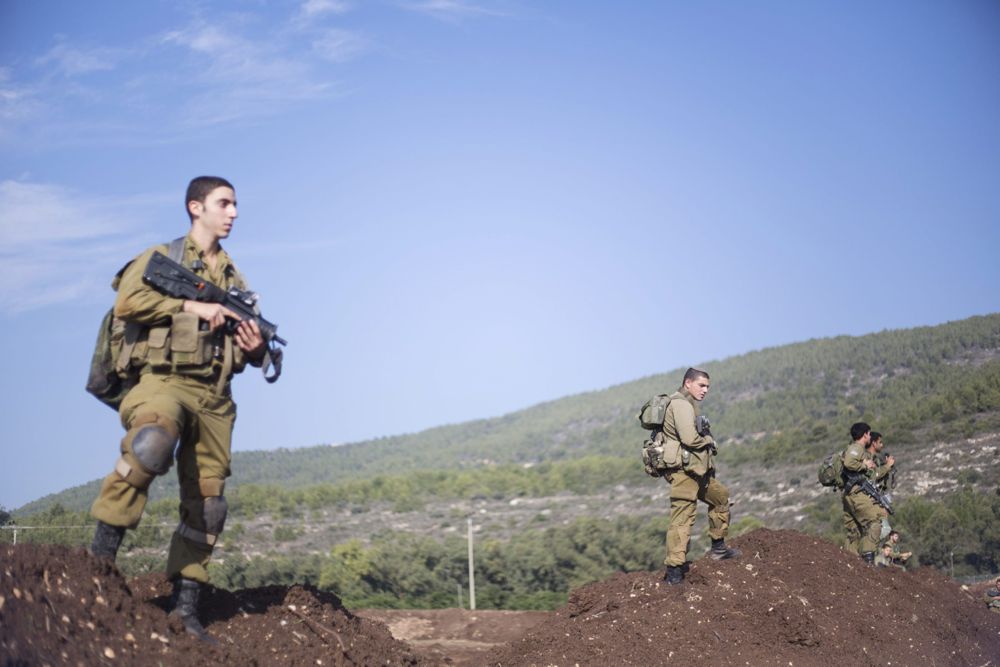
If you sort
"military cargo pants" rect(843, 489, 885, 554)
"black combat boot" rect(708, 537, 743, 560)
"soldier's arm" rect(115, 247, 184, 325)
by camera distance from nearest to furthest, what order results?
"soldier's arm" rect(115, 247, 184, 325) → "black combat boot" rect(708, 537, 743, 560) → "military cargo pants" rect(843, 489, 885, 554)

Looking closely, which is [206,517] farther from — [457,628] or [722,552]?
[457,628]

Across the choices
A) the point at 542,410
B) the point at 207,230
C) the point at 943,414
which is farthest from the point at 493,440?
the point at 207,230

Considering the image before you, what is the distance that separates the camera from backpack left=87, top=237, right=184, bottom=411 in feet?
20.6

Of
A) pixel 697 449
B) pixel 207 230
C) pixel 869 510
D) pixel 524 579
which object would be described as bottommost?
pixel 524 579

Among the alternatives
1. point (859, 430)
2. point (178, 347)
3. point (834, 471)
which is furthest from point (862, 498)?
point (178, 347)

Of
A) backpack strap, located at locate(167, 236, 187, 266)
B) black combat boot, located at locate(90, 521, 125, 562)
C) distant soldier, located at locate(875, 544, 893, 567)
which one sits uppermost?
backpack strap, located at locate(167, 236, 187, 266)

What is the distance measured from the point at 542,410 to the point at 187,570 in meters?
84.6

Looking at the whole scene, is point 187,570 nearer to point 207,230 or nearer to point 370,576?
point 207,230

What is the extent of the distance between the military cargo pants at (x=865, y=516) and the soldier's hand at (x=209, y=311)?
1065cm

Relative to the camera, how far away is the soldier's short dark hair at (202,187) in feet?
21.6

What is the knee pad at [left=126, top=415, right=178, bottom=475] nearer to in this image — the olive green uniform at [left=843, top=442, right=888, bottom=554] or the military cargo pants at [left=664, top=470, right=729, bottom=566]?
the military cargo pants at [left=664, top=470, right=729, bottom=566]

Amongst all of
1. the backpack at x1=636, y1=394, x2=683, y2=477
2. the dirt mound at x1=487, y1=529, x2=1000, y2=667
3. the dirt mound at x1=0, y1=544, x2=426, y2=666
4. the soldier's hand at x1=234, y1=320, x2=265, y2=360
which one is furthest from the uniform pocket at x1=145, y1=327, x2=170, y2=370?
the backpack at x1=636, y1=394, x2=683, y2=477

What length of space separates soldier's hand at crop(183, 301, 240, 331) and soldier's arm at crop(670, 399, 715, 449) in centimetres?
507

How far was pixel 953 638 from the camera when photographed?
10812mm
